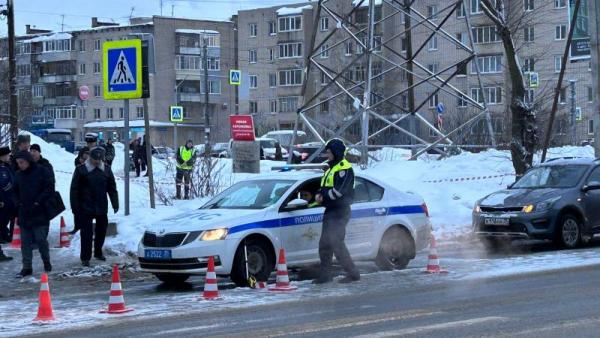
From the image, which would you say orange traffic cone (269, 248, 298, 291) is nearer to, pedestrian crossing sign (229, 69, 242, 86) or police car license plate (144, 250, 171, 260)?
police car license plate (144, 250, 171, 260)

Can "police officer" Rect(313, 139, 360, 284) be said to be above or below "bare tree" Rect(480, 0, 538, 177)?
below

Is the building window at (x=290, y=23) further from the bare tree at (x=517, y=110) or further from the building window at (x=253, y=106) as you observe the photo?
the bare tree at (x=517, y=110)

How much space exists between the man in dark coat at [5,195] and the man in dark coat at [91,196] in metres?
1.77

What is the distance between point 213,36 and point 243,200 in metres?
89.3

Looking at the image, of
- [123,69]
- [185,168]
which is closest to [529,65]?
→ [185,168]

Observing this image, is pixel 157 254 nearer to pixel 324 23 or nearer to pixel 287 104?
pixel 324 23

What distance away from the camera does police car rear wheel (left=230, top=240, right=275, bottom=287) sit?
12.4 m

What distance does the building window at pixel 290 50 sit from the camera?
96.2 meters

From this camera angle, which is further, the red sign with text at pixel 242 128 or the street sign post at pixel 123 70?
the red sign with text at pixel 242 128

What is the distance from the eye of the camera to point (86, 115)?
105812 mm

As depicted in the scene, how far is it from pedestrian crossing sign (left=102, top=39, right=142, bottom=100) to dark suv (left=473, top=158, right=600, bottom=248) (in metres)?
6.54

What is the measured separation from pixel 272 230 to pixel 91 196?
138 inches

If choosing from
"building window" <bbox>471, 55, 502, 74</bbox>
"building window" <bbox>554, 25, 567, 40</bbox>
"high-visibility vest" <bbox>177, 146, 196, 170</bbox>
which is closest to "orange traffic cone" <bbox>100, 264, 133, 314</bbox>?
"high-visibility vest" <bbox>177, 146, 196, 170</bbox>

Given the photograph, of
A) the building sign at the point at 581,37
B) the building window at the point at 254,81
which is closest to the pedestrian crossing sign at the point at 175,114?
the building sign at the point at 581,37
